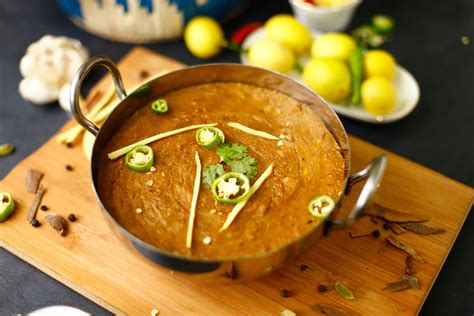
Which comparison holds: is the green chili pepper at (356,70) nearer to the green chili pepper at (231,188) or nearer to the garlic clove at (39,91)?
the green chili pepper at (231,188)

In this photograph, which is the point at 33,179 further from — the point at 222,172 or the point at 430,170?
the point at 430,170

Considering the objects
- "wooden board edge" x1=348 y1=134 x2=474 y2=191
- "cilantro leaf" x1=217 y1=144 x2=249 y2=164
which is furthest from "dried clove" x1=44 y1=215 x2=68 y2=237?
"wooden board edge" x1=348 y1=134 x2=474 y2=191

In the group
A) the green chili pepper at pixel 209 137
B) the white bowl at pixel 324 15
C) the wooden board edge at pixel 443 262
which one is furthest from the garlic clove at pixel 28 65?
the wooden board edge at pixel 443 262

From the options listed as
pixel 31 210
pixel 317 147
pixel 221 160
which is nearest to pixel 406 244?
pixel 317 147

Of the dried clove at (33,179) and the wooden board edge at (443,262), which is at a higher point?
the dried clove at (33,179)

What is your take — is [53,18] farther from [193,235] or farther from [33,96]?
[193,235]
